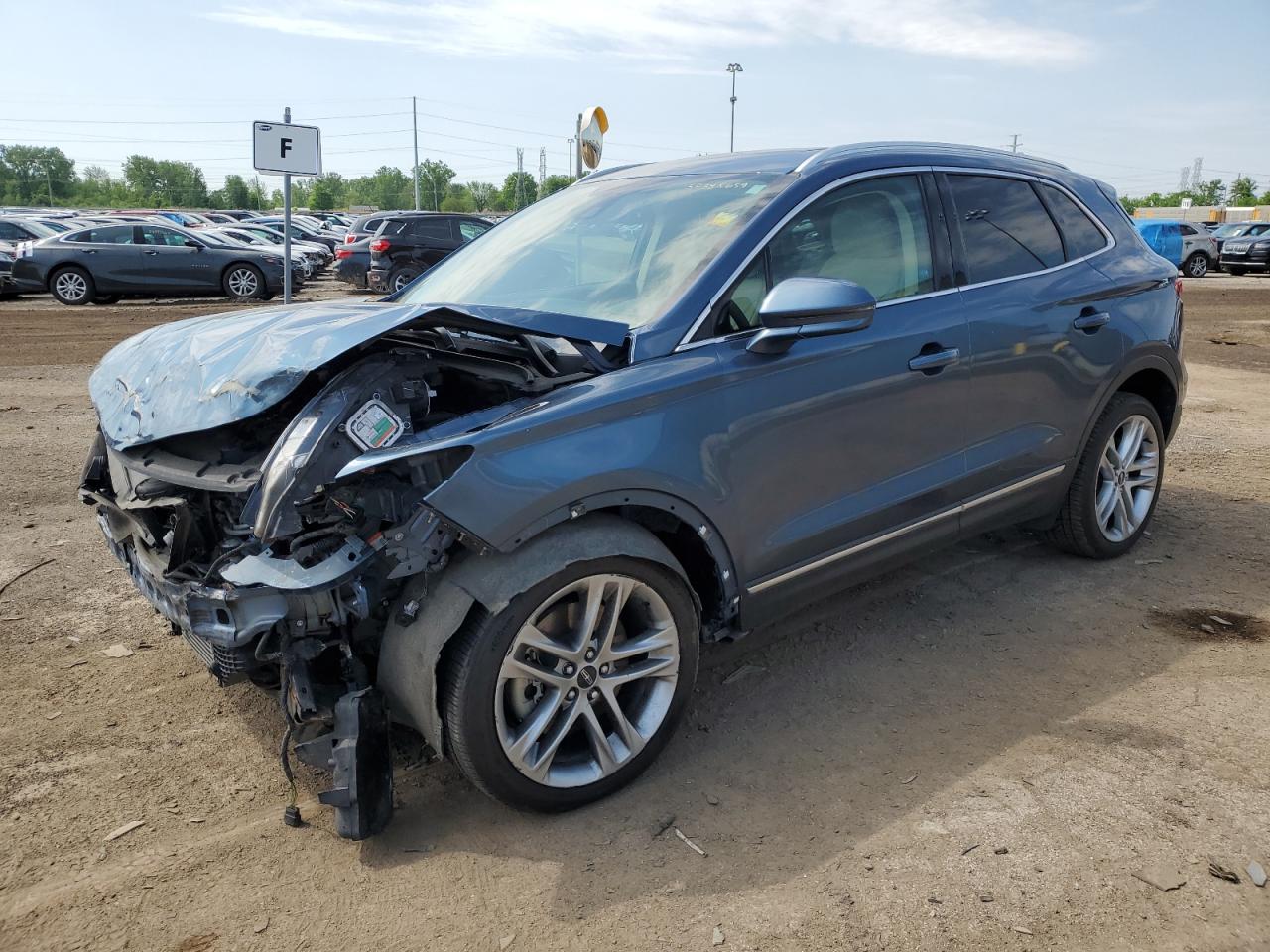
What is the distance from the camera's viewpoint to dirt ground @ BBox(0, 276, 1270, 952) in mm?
2463

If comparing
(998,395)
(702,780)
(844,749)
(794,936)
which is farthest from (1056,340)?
(794,936)

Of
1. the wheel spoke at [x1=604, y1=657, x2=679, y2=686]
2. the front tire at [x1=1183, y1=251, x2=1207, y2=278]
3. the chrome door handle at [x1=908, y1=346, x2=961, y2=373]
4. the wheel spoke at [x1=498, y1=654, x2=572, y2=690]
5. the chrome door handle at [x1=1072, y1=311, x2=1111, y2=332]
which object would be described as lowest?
the wheel spoke at [x1=604, y1=657, x2=679, y2=686]

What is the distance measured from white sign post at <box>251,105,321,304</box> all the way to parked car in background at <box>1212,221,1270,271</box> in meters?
28.8

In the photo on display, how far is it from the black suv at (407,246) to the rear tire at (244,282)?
2.05 m

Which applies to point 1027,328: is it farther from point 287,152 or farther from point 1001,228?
point 287,152

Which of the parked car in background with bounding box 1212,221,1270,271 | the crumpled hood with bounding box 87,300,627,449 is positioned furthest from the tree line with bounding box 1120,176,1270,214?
the crumpled hood with bounding box 87,300,627,449

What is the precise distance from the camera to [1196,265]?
29.7m

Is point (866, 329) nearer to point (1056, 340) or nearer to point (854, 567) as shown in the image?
point (854, 567)

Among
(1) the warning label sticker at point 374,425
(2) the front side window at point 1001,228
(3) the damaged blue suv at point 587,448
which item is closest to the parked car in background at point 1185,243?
(2) the front side window at point 1001,228

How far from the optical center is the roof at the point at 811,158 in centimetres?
369

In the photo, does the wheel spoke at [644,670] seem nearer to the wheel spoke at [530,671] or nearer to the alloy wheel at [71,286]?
the wheel spoke at [530,671]

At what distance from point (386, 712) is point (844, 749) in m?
1.48

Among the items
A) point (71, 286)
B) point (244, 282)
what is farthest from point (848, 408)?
point (71, 286)

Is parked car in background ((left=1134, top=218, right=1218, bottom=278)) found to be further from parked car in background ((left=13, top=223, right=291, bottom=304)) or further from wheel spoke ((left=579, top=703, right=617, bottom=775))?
wheel spoke ((left=579, top=703, right=617, bottom=775))
